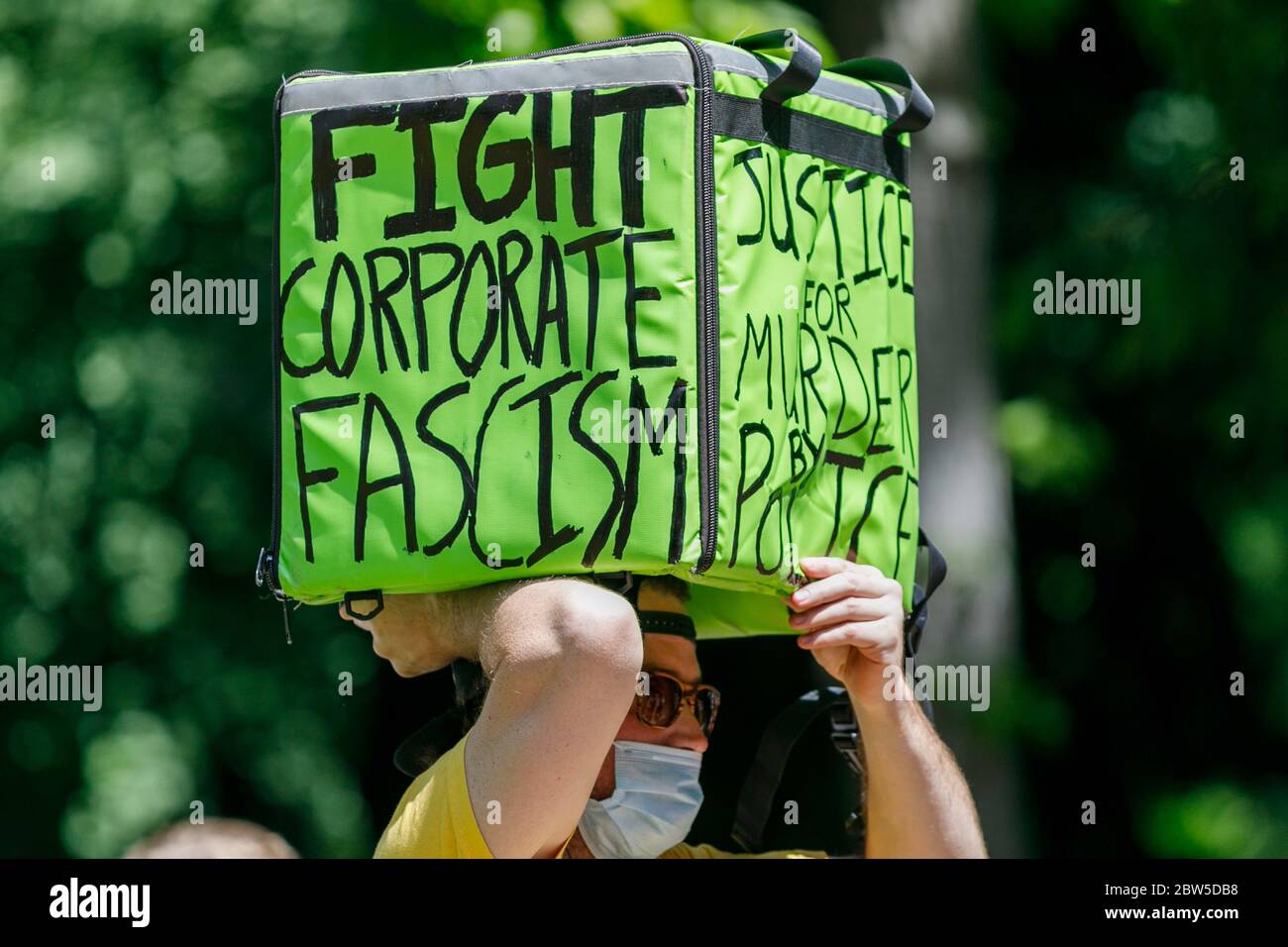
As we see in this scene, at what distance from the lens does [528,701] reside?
228 centimetres

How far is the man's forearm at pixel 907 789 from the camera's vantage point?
109 inches

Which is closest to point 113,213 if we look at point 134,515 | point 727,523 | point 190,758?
point 134,515

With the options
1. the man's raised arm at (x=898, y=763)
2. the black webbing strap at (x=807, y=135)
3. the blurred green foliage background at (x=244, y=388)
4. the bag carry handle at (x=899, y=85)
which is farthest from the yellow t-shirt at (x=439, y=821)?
the blurred green foliage background at (x=244, y=388)

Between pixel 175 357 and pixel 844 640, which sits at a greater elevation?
pixel 175 357

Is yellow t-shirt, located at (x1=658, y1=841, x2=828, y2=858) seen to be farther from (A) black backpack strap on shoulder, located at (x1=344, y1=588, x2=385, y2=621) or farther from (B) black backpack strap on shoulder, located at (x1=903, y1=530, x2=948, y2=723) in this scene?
(A) black backpack strap on shoulder, located at (x1=344, y1=588, x2=385, y2=621)

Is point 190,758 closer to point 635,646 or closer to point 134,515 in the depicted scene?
point 134,515

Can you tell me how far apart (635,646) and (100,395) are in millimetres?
3946

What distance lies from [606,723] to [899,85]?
1149 mm

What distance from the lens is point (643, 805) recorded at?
2748 mm

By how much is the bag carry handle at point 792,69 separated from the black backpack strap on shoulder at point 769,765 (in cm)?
101

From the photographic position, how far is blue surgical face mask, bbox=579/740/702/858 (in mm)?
2730

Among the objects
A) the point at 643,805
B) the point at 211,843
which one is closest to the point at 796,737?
the point at 643,805

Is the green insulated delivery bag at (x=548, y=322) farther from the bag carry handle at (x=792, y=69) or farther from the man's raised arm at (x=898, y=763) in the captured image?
the man's raised arm at (x=898, y=763)

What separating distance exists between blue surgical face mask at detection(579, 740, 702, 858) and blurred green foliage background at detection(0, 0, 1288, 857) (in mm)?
2673
